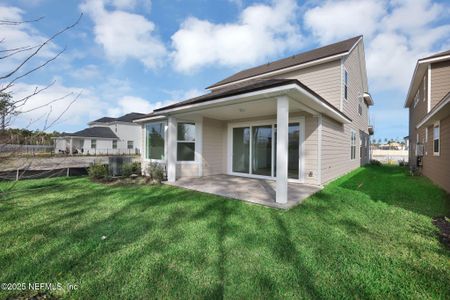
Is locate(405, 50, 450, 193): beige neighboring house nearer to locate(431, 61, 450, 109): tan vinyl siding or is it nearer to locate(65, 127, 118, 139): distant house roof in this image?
locate(431, 61, 450, 109): tan vinyl siding

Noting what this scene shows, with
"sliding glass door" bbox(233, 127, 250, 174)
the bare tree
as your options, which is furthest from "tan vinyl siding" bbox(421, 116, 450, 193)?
the bare tree

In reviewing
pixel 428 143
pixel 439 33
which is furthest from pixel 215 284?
pixel 439 33

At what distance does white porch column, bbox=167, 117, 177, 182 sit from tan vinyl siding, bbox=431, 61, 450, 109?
11.4m

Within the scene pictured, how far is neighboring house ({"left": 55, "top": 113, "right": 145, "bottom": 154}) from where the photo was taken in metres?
28.9

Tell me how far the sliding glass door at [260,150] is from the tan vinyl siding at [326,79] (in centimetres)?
250

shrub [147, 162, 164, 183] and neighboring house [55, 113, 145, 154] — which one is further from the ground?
neighboring house [55, 113, 145, 154]

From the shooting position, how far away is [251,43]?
38.6ft

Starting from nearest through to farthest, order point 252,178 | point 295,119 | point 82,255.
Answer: point 82,255 < point 295,119 < point 252,178

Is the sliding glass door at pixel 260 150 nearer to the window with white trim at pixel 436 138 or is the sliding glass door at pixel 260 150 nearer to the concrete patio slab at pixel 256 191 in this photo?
the concrete patio slab at pixel 256 191

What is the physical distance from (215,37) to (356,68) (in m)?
7.87

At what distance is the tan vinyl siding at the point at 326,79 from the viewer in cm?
848

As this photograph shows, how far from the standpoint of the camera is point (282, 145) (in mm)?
4715

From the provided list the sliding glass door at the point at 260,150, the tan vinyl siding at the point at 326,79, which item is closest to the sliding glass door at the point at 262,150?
the sliding glass door at the point at 260,150

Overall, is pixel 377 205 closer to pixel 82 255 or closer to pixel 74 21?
pixel 82 255
